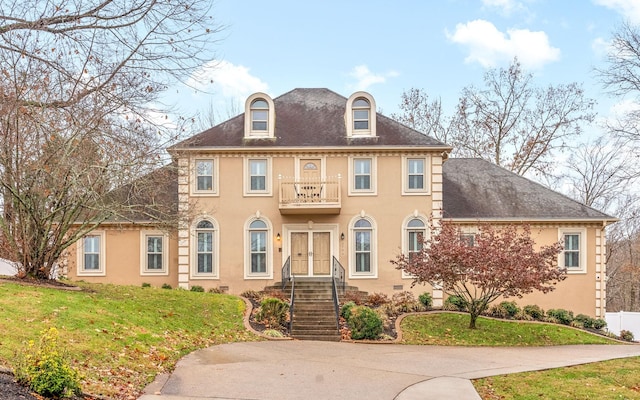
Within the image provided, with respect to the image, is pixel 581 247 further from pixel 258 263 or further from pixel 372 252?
pixel 258 263

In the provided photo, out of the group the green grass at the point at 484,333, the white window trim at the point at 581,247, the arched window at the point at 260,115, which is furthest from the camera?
the white window trim at the point at 581,247

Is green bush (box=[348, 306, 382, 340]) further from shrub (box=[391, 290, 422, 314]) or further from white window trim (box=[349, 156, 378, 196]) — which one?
white window trim (box=[349, 156, 378, 196])

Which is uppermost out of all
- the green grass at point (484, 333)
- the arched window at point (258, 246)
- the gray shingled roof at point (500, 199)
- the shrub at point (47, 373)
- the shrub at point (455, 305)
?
the gray shingled roof at point (500, 199)

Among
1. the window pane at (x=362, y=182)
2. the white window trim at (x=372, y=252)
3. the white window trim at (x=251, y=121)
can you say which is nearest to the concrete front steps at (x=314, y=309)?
the white window trim at (x=372, y=252)

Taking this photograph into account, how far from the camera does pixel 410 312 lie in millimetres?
19344

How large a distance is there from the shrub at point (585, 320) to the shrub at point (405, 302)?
607 cm

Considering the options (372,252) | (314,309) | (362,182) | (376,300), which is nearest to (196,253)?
(314,309)

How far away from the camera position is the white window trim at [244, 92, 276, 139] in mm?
21969

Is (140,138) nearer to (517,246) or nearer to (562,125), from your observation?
(517,246)

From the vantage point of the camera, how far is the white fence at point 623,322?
2356cm

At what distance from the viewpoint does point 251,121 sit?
2211 centimetres

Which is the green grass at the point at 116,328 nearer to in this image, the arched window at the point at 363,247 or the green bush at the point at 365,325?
the green bush at the point at 365,325

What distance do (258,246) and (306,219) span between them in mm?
2197

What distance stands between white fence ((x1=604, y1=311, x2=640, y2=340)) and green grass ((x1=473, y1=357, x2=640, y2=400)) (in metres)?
13.6
